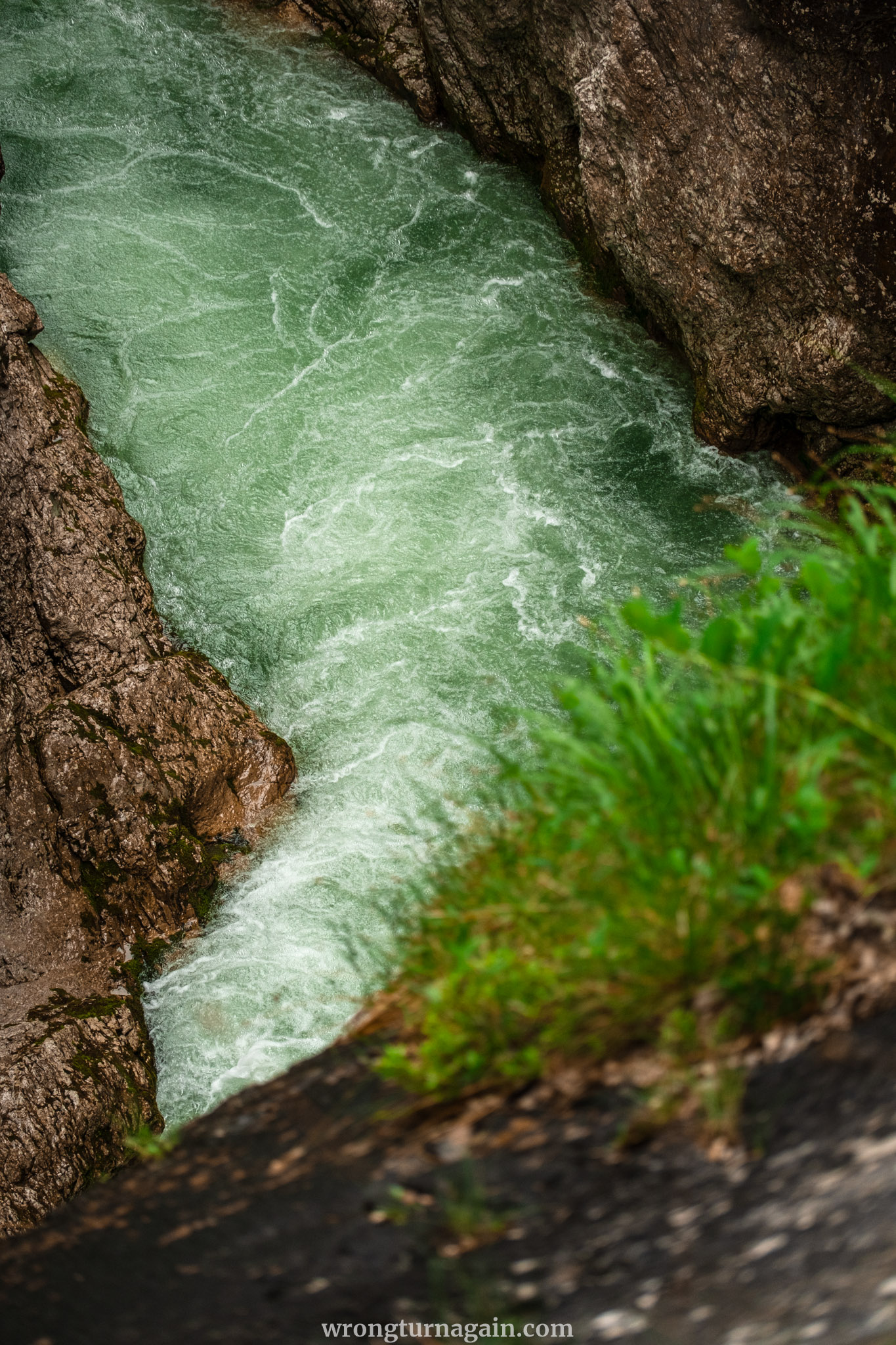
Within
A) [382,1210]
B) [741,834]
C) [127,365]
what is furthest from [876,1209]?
[127,365]

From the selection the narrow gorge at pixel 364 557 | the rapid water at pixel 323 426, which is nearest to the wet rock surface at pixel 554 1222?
the narrow gorge at pixel 364 557

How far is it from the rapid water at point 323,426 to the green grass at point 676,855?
328 centimetres

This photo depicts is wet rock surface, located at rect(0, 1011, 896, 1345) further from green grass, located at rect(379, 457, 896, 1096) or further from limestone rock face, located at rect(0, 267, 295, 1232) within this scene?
limestone rock face, located at rect(0, 267, 295, 1232)

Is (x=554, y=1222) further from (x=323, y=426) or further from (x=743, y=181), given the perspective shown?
(x=323, y=426)

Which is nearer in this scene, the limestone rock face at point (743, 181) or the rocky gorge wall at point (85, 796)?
the rocky gorge wall at point (85, 796)

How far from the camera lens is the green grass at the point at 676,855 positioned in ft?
6.97

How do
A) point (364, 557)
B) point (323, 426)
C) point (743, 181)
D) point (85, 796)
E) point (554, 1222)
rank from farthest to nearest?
point (323, 426), point (364, 557), point (743, 181), point (85, 796), point (554, 1222)

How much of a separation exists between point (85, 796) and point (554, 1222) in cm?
560

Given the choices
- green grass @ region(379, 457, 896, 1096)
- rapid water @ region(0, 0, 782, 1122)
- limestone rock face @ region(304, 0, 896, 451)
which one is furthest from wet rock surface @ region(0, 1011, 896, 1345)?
limestone rock face @ region(304, 0, 896, 451)

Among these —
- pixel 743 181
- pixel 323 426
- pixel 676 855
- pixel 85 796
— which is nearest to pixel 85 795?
pixel 85 796

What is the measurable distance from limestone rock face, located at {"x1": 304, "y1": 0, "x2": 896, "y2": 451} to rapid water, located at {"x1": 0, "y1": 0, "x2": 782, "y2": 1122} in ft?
2.58

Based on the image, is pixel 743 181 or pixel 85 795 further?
pixel 743 181

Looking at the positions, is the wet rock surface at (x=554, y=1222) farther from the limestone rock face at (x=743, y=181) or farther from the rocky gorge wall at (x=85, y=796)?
the limestone rock face at (x=743, y=181)

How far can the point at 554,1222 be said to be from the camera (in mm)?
2137
